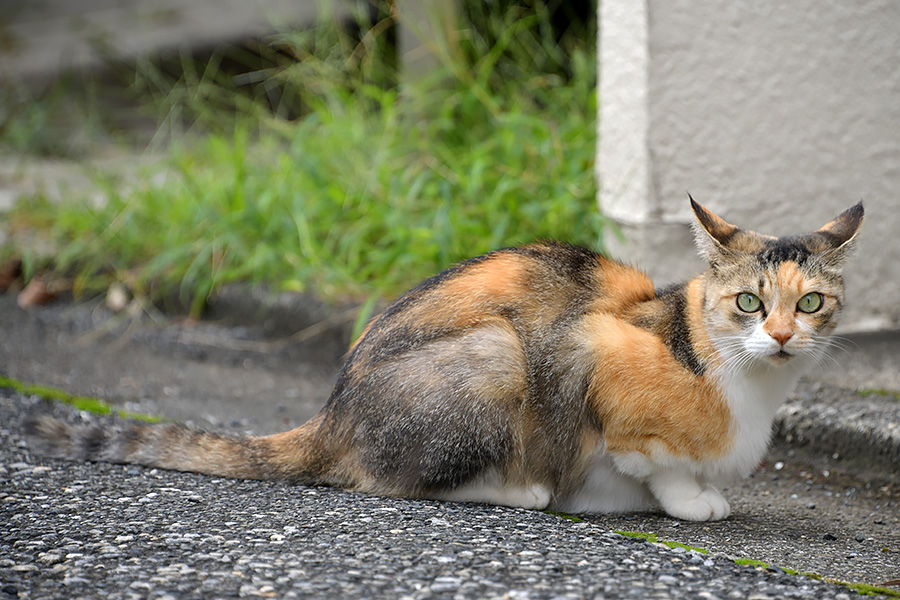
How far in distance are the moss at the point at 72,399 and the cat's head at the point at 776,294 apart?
213cm

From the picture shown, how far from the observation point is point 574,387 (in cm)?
279

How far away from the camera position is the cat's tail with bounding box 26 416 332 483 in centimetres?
293

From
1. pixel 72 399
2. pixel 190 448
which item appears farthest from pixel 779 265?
pixel 72 399

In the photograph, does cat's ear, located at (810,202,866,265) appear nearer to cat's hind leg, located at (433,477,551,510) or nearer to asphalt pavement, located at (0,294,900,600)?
asphalt pavement, located at (0,294,900,600)

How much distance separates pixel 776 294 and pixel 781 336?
144 millimetres

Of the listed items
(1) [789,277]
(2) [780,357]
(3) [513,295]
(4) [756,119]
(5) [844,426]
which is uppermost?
(4) [756,119]

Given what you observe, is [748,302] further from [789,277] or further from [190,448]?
[190,448]

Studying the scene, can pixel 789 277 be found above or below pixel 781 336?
above

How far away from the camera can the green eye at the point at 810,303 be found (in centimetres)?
269

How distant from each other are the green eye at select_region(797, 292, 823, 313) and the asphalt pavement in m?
0.69

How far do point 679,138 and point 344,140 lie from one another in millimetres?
2175

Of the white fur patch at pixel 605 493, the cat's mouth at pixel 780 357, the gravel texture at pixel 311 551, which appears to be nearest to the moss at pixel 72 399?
the gravel texture at pixel 311 551

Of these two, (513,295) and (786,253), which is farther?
(513,295)

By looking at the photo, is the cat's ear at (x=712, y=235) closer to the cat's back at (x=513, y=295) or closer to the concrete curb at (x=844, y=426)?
the cat's back at (x=513, y=295)
